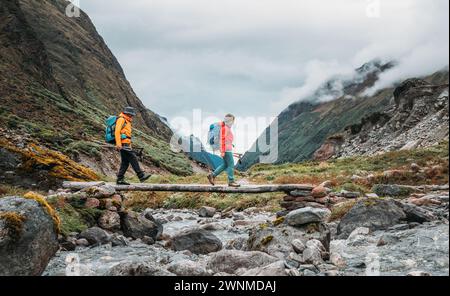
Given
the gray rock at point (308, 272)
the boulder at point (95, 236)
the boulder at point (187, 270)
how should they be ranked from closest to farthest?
the boulder at point (187, 270) → the gray rock at point (308, 272) → the boulder at point (95, 236)

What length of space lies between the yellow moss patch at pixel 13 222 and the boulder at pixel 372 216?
551 cm

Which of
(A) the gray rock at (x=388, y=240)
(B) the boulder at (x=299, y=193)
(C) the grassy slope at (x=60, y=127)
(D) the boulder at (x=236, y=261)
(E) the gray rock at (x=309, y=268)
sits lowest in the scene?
(E) the gray rock at (x=309, y=268)

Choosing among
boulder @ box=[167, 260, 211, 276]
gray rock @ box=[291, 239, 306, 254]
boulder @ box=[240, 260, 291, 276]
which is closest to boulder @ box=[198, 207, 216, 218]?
gray rock @ box=[291, 239, 306, 254]

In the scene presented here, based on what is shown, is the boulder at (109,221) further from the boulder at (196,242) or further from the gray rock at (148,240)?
the boulder at (196,242)

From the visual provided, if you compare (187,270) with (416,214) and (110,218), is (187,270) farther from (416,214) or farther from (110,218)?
(110,218)

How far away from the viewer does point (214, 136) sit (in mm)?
11117

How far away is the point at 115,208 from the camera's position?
10.6m

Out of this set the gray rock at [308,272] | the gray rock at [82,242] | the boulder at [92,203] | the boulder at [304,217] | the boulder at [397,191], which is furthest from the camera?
the boulder at [397,191]

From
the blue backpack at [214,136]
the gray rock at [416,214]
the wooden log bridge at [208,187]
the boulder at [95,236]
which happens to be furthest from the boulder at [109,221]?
the gray rock at [416,214]

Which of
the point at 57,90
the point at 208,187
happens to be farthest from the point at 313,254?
the point at 57,90

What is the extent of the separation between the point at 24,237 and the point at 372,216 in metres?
5.90

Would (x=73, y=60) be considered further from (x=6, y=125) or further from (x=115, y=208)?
(x=115, y=208)

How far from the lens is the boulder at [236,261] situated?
591 cm
